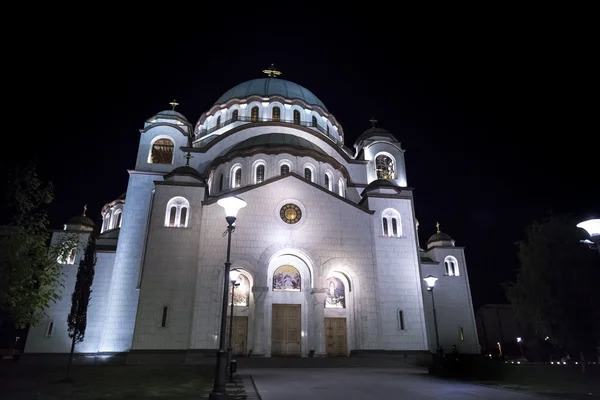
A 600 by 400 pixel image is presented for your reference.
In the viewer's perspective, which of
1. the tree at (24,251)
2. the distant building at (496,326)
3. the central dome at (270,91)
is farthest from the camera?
the distant building at (496,326)

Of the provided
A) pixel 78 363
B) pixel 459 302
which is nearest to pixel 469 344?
pixel 459 302

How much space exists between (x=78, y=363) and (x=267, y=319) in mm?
10147

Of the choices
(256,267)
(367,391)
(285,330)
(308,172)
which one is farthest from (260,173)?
(367,391)

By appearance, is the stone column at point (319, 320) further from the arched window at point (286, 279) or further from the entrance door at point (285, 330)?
the arched window at point (286, 279)

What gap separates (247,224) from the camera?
68.2ft

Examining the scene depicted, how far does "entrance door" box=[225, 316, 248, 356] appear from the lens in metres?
19.5

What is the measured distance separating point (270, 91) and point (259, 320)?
792 inches

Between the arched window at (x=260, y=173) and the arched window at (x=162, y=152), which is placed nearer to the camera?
the arched window at (x=260, y=173)

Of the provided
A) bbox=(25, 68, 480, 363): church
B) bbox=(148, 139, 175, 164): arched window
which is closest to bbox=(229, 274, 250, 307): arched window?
bbox=(25, 68, 480, 363): church

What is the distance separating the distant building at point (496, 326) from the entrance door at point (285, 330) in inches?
1286

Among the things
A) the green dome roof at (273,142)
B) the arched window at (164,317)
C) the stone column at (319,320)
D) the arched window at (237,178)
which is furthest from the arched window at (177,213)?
the stone column at (319,320)

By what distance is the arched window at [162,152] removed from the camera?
2683 centimetres

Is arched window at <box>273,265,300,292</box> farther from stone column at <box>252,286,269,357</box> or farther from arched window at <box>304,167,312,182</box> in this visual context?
arched window at <box>304,167,312,182</box>

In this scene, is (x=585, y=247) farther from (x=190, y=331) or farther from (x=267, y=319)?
(x=190, y=331)
